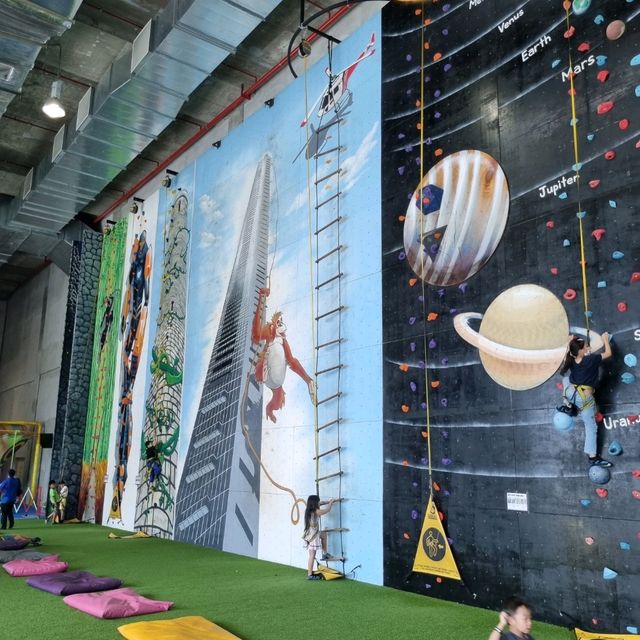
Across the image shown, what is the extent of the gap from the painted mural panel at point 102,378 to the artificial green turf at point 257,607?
184 inches

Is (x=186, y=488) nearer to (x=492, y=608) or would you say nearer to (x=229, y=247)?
(x=229, y=247)

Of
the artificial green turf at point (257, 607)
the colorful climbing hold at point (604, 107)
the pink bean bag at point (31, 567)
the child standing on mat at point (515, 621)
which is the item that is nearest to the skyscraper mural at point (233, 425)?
the artificial green turf at point (257, 607)

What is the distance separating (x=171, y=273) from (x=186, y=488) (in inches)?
131

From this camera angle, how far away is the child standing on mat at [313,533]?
5.51 metres

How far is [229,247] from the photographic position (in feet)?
26.8

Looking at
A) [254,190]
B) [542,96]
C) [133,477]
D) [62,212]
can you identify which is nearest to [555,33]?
[542,96]

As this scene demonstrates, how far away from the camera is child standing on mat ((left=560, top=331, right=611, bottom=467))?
375 centimetres

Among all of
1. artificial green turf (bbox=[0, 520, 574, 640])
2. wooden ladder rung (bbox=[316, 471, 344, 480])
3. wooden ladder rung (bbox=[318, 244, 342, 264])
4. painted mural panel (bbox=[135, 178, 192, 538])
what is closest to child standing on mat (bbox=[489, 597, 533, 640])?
artificial green turf (bbox=[0, 520, 574, 640])

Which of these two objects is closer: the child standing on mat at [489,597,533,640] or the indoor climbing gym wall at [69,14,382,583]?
the child standing on mat at [489,597,533,640]

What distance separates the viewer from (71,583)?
495 centimetres

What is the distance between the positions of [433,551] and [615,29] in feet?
12.8

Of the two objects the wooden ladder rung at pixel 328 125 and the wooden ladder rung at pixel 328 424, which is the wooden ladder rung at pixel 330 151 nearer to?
the wooden ladder rung at pixel 328 125

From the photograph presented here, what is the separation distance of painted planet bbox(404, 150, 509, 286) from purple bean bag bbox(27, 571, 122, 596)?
367cm

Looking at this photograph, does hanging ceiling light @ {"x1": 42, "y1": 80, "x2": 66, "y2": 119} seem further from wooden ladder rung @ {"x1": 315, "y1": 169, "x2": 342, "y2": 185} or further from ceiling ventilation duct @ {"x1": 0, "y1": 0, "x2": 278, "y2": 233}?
wooden ladder rung @ {"x1": 315, "y1": 169, "x2": 342, "y2": 185}
